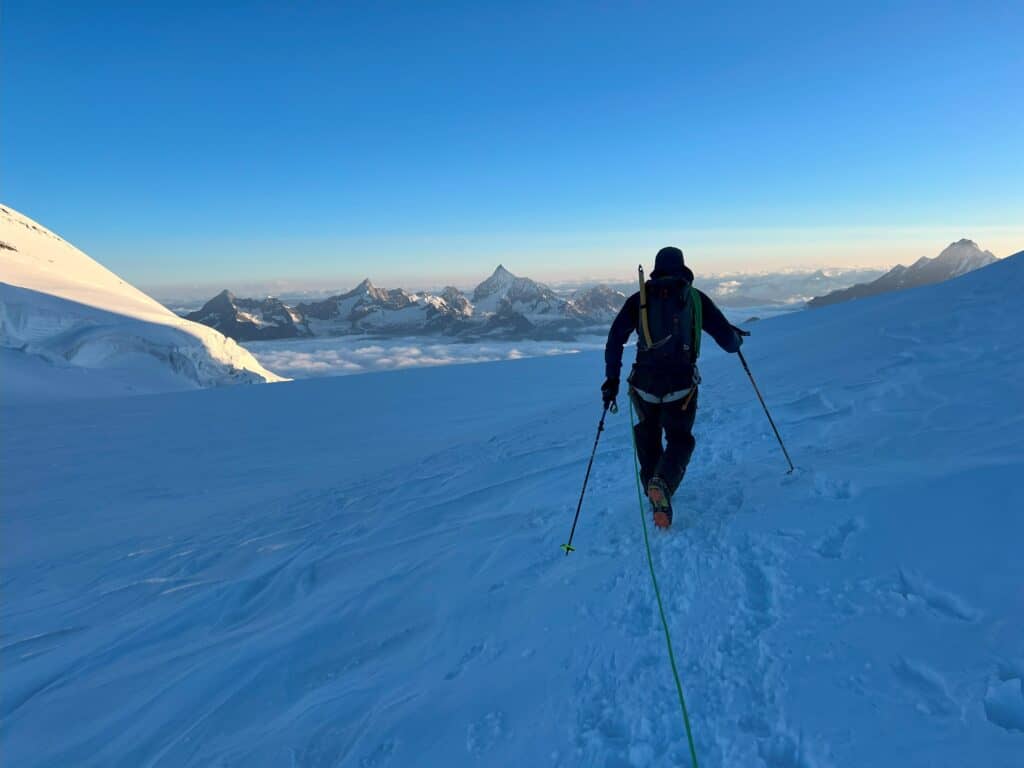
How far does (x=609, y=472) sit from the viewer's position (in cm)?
738

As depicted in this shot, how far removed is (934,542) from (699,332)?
2.40m

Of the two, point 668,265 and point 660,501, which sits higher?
point 668,265

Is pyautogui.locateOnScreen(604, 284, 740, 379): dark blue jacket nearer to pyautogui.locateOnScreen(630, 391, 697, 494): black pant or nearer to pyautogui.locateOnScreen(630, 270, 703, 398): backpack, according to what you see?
pyautogui.locateOnScreen(630, 270, 703, 398): backpack

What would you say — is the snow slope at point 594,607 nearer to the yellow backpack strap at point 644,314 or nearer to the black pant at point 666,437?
the black pant at point 666,437

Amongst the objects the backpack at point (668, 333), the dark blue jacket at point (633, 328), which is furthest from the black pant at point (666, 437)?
the dark blue jacket at point (633, 328)

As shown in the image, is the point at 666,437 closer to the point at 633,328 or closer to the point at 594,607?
the point at 633,328

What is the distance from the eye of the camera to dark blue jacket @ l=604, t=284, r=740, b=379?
522 centimetres

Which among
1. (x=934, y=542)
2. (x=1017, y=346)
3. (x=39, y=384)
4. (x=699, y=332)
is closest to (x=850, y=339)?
(x=1017, y=346)

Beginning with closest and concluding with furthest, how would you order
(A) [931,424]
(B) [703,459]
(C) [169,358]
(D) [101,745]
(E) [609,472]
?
1. (D) [101,745]
2. (A) [931,424]
3. (B) [703,459]
4. (E) [609,472]
5. (C) [169,358]

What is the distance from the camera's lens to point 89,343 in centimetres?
6625

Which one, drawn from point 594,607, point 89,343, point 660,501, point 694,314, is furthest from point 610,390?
point 89,343

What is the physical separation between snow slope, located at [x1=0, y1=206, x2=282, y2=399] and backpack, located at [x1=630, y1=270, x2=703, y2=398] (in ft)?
161

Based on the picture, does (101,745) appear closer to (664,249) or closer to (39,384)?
(664,249)

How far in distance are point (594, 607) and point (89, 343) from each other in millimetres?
81923
